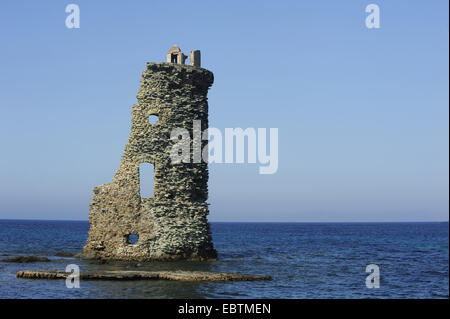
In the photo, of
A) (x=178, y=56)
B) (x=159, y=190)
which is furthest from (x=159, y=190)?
(x=178, y=56)

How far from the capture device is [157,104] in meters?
27.6

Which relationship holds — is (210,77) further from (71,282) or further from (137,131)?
(71,282)

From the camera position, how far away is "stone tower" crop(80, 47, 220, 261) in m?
27.2

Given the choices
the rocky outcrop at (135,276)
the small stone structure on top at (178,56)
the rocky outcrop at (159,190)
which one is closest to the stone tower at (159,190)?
the rocky outcrop at (159,190)

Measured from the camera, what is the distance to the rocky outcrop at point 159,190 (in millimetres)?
27250

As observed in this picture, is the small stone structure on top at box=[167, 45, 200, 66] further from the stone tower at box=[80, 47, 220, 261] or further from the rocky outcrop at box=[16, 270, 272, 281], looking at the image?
the rocky outcrop at box=[16, 270, 272, 281]

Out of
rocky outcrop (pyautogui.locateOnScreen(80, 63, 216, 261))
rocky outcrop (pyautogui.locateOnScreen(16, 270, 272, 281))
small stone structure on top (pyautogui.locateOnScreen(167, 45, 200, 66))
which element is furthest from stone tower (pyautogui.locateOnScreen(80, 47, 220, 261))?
rocky outcrop (pyautogui.locateOnScreen(16, 270, 272, 281))

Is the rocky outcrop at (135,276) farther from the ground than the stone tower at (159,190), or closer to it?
closer to it

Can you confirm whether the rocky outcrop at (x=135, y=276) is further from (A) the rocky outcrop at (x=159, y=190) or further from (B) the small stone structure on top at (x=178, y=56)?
(B) the small stone structure on top at (x=178, y=56)

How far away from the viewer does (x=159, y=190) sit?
27297mm

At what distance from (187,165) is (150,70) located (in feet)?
15.0
